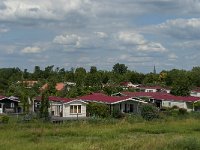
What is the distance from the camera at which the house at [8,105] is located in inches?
2397

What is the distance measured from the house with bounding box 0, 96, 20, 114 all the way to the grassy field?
26.3 metres

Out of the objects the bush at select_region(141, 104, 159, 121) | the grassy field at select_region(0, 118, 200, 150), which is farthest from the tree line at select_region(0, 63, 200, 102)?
the grassy field at select_region(0, 118, 200, 150)

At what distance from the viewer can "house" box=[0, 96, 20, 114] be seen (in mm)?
60894

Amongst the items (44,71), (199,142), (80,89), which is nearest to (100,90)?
(80,89)

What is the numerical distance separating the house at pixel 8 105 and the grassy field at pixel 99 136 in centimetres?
2631

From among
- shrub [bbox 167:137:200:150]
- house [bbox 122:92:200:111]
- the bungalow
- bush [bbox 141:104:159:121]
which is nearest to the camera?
shrub [bbox 167:137:200:150]

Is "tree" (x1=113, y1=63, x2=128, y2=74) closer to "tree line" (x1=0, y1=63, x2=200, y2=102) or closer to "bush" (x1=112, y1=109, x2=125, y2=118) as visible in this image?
"tree line" (x1=0, y1=63, x2=200, y2=102)

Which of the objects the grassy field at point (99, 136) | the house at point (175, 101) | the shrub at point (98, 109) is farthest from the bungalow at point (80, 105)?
the grassy field at point (99, 136)

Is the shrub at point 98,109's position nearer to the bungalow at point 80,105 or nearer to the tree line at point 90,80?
the bungalow at point 80,105

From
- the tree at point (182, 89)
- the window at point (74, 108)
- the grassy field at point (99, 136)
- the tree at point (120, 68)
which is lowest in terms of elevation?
the grassy field at point (99, 136)

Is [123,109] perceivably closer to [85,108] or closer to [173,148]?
[85,108]

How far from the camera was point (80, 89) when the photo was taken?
74.6 meters

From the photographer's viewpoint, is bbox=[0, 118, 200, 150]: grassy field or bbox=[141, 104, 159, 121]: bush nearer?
bbox=[0, 118, 200, 150]: grassy field

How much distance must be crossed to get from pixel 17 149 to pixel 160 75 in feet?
363
